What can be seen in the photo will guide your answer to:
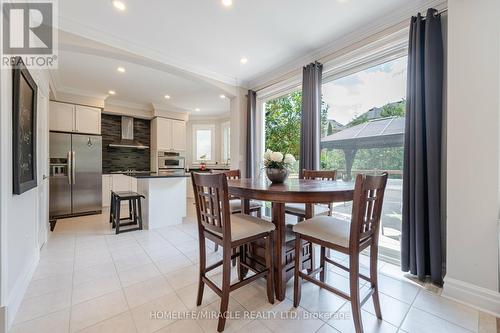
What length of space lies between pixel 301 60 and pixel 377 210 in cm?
257

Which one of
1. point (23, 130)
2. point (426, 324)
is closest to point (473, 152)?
point (426, 324)

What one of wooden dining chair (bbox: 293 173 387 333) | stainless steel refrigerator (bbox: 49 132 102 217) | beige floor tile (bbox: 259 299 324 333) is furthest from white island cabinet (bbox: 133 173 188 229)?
wooden dining chair (bbox: 293 173 387 333)

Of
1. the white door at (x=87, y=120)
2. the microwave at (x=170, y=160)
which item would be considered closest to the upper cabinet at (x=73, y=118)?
the white door at (x=87, y=120)

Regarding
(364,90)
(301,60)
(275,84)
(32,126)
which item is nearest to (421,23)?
(364,90)

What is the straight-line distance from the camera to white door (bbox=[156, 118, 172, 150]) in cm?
566

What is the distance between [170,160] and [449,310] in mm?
5717

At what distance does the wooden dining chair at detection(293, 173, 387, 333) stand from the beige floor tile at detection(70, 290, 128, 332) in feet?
4.38

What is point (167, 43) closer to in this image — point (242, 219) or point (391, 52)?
point (242, 219)

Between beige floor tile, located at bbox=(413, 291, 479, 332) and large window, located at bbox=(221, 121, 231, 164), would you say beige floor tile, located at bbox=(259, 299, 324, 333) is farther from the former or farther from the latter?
large window, located at bbox=(221, 121, 231, 164)

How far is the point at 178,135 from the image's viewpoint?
6.00 metres

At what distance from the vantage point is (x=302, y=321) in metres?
1.50

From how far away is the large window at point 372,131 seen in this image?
2449mm

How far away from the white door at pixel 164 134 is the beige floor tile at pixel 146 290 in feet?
13.9

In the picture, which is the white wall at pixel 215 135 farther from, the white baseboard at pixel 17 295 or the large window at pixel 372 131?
the white baseboard at pixel 17 295
